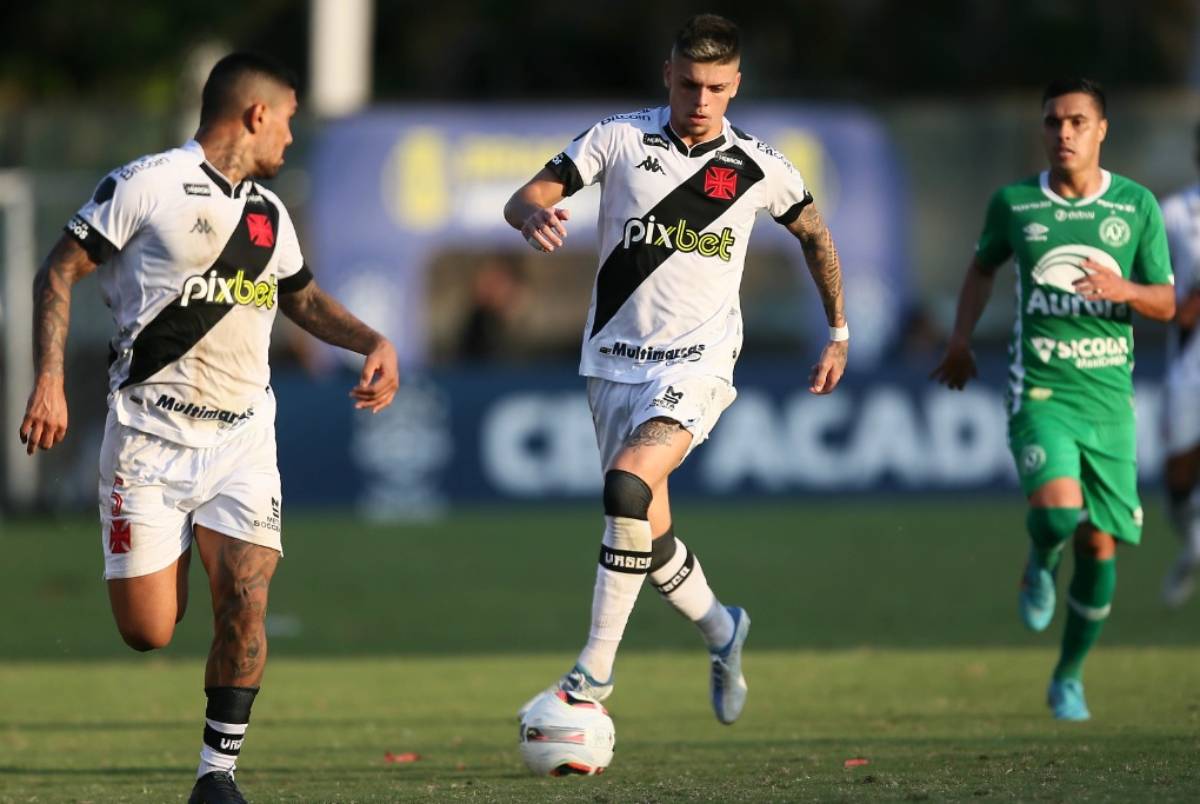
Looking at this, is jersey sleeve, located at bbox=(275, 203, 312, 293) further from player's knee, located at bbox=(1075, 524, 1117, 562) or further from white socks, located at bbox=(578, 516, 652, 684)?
player's knee, located at bbox=(1075, 524, 1117, 562)

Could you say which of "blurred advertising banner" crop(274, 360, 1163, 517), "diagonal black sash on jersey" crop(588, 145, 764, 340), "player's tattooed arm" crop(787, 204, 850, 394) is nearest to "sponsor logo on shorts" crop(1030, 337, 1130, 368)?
"player's tattooed arm" crop(787, 204, 850, 394)

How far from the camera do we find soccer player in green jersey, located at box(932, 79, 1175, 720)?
9.27m

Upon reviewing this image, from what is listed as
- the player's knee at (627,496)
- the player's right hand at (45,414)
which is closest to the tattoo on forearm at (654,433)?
the player's knee at (627,496)

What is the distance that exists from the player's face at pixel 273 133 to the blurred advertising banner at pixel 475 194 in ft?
45.6

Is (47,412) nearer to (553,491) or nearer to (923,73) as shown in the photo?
(553,491)

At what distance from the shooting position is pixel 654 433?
8.19 meters

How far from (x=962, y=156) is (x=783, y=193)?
1538 centimetres

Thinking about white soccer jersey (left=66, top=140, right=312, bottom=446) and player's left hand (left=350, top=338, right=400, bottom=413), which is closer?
white soccer jersey (left=66, top=140, right=312, bottom=446)

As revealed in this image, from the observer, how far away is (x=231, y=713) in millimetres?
7430

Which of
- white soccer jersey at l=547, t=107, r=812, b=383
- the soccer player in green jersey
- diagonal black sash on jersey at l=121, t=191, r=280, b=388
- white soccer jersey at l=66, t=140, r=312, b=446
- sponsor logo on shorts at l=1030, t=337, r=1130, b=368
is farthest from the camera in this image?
sponsor logo on shorts at l=1030, t=337, r=1130, b=368

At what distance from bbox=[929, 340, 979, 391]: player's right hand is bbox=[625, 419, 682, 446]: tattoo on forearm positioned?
1.90 meters

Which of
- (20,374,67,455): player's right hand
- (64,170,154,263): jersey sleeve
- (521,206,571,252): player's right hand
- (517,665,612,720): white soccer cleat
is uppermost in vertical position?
(521,206,571,252): player's right hand

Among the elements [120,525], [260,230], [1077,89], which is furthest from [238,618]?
[1077,89]

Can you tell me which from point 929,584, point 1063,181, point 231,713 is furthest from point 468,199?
point 231,713
